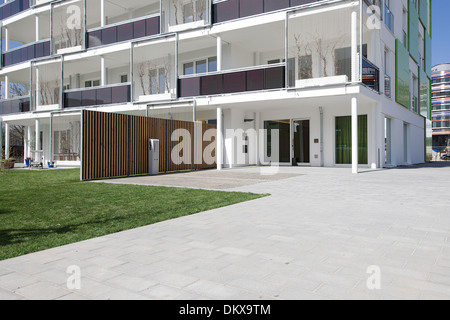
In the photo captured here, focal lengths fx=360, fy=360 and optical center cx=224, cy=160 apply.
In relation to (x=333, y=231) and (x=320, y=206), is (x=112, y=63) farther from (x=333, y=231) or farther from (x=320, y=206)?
(x=333, y=231)

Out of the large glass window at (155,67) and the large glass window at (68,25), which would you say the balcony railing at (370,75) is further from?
the large glass window at (68,25)

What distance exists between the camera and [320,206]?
21.7 feet

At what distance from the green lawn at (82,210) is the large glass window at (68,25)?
1689cm

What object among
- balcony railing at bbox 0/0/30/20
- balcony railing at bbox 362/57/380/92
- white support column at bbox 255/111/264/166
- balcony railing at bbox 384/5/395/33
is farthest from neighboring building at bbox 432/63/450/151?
balcony railing at bbox 0/0/30/20

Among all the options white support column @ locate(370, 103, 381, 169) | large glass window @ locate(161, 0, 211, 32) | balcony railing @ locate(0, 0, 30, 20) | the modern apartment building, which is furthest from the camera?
balcony railing @ locate(0, 0, 30, 20)

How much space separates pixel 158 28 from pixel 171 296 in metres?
19.0

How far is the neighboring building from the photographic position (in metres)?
109

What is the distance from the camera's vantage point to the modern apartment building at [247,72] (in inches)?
614

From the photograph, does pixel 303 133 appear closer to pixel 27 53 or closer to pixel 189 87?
pixel 189 87

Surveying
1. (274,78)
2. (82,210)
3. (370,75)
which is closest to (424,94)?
(370,75)

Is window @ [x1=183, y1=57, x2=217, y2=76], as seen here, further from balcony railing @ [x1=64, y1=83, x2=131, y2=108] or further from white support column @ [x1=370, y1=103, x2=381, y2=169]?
white support column @ [x1=370, y1=103, x2=381, y2=169]

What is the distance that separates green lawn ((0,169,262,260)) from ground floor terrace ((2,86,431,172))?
29.9 ft

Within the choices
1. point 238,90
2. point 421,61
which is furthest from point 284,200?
point 421,61

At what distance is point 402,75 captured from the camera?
844 inches
